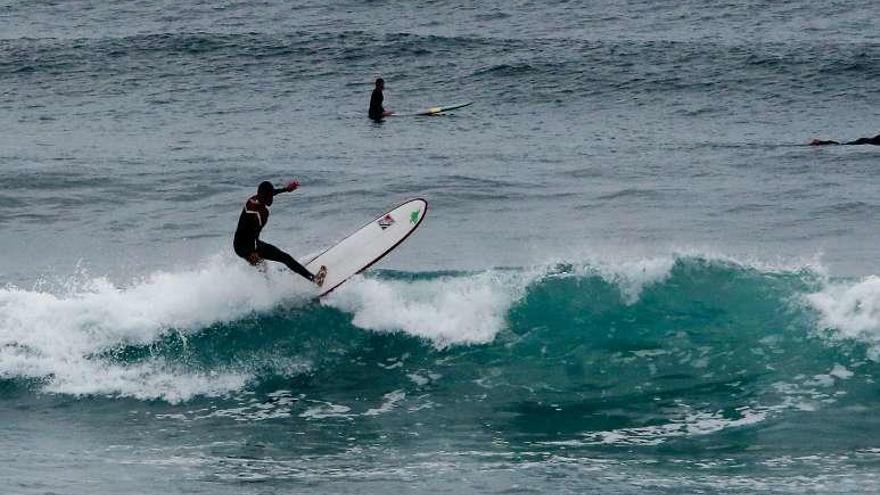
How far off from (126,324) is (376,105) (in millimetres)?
13075

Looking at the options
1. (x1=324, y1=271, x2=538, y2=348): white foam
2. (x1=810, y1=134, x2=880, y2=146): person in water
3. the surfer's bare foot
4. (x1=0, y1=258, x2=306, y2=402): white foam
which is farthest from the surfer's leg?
(x1=810, y1=134, x2=880, y2=146): person in water

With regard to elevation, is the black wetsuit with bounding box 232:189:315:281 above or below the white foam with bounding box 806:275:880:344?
above

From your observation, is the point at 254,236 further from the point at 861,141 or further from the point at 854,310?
the point at 861,141

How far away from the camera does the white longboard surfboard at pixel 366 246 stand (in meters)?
15.8

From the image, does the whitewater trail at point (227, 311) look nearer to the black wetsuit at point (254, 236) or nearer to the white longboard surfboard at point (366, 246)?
the white longboard surfboard at point (366, 246)

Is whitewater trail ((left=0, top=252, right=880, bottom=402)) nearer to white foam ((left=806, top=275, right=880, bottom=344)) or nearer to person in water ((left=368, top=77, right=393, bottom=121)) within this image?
white foam ((left=806, top=275, right=880, bottom=344))

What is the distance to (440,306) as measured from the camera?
54.2 feet

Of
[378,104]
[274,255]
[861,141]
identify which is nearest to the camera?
[274,255]

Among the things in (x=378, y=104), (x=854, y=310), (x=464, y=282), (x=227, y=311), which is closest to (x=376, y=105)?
(x=378, y=104)

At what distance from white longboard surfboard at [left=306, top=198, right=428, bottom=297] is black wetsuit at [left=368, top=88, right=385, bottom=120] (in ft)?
39.2

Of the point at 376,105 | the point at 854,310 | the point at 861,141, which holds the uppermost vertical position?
the point at 376,105

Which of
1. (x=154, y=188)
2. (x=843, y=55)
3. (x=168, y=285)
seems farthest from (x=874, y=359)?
(x=843, y=55)

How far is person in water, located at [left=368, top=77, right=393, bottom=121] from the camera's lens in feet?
92.5

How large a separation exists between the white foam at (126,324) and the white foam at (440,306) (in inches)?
33.9
